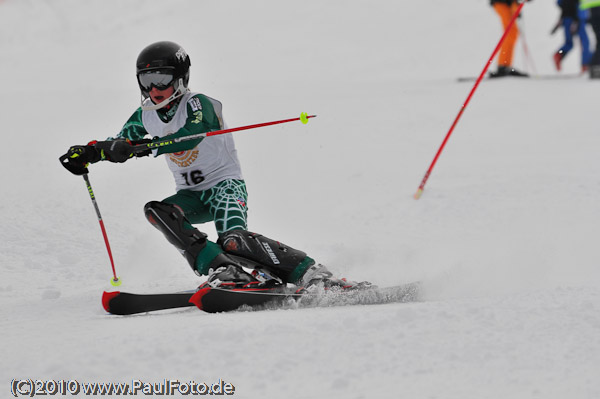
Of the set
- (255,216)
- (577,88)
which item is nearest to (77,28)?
(577,88)

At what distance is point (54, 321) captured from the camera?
325 centimetres

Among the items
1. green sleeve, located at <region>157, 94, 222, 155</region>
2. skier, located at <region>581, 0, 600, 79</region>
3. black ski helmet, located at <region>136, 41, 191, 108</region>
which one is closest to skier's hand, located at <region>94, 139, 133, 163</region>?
green sleeve, located at <region>157, 94, 222, 155</region>

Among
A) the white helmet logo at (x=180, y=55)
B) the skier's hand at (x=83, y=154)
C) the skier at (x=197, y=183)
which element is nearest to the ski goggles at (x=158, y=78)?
the skier at (x=197, y=183)

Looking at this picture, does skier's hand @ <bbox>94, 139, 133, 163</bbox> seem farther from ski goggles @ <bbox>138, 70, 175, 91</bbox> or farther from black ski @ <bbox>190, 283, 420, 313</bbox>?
black ski @ <bbox>190, 283, 420, 313</bbox>

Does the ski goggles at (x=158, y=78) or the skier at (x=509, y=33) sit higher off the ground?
the ski goggles at (x=158, y=78)

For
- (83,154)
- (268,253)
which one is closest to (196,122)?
(83,154)

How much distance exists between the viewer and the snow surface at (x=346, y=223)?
8.12 feet

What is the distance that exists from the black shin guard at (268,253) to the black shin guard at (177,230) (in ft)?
0.47

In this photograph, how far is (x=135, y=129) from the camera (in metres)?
4.26

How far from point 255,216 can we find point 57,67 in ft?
34.5

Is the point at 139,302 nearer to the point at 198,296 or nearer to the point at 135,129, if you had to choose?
the point at 198,296

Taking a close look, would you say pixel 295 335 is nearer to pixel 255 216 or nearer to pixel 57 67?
pixel 255 216

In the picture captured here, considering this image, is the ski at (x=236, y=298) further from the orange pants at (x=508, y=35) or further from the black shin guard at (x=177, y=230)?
the orange pants at (x=508, y=35)

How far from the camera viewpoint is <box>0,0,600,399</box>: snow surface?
2.47 metres
